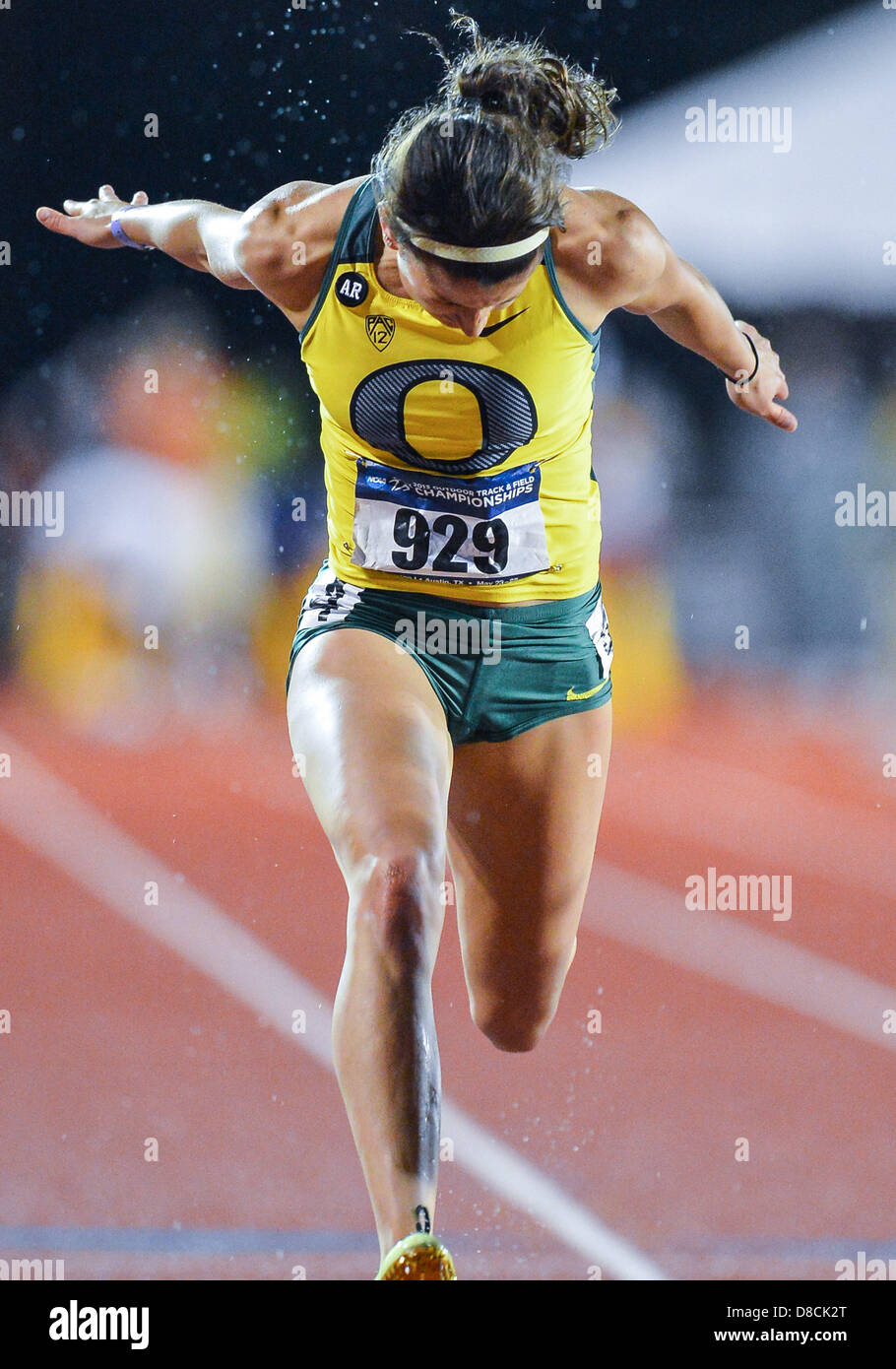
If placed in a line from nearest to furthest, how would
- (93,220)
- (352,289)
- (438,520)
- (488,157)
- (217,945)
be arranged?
1. (488,157)
2. (352,289)
3. (438,520)
4. (93,220)
5. (217,945)

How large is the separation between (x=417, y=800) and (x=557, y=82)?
1.01 m

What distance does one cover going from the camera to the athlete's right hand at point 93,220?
2596 millimetres

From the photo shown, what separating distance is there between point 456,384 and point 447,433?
0.08 meters

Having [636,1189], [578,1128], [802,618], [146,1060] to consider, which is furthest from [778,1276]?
[802,618]

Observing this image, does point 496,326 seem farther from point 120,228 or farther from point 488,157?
point 120,228

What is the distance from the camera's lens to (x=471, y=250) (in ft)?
5.68

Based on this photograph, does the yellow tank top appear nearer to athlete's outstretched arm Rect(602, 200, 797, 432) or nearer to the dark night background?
athlete's outstretched arm Rect(602, 200, 797, 432)

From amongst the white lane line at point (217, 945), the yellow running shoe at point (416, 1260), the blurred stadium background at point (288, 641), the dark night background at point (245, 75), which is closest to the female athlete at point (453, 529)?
the yellow running shoe at point (416, 1260)

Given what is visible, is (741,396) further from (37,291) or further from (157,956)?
(37,291)

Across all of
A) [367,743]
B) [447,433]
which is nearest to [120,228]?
[447,433]

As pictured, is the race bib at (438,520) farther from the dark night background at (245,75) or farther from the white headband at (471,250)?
the dark night background at (245,75)

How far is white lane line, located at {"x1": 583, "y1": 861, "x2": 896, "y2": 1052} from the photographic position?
429 cm

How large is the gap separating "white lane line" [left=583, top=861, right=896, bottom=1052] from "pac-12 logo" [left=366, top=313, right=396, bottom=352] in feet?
9.41

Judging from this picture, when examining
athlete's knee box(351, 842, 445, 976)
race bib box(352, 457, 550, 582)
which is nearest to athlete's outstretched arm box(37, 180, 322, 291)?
race bib box(352, 457, 550, 582)
